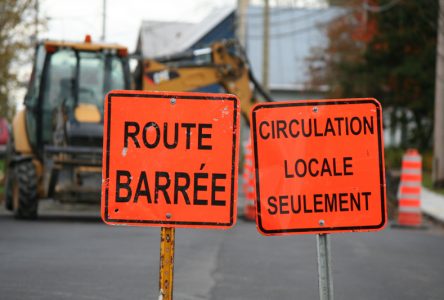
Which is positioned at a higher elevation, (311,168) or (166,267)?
(311,168)

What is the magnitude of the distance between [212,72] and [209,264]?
10.6 metres

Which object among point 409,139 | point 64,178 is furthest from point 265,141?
point 409,139

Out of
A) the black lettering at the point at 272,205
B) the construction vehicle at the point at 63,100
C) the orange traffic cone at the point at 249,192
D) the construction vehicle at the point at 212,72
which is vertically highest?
the construction vehicle at the point at 212,72

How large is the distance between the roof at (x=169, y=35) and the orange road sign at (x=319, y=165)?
51.0m

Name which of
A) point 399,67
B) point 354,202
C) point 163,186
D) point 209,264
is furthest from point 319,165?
point 399,67

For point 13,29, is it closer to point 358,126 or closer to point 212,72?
point 212,72

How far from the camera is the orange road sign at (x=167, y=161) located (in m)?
6.46

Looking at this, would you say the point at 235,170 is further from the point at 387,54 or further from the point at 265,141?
the point at 387,54

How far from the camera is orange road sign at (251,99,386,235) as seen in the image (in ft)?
22.0

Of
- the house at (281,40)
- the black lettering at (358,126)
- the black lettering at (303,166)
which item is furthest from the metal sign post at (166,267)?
the house at (281,40)

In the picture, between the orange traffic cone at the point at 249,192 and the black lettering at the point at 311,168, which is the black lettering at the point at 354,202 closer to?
the black lettering at the point at 311,168

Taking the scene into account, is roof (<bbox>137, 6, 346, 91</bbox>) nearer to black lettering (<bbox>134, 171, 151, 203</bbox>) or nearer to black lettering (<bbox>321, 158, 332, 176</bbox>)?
black lettering (<bbox>321, 158, 332, 176</bbox>)

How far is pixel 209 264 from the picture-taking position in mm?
11352

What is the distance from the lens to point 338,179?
22.2 feet
